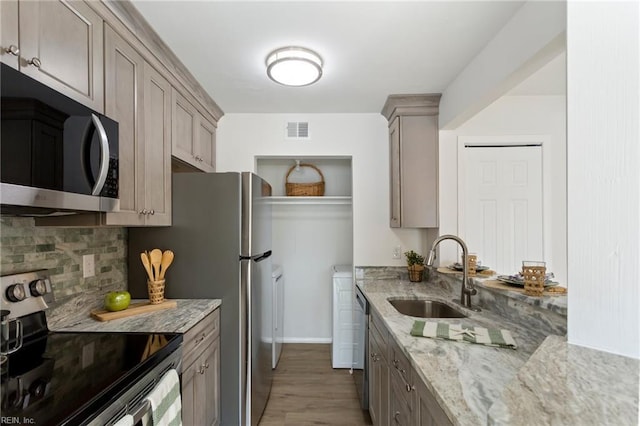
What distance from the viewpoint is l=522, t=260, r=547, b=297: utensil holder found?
1.57 m

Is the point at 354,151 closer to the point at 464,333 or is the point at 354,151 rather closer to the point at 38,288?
the point at 464,333

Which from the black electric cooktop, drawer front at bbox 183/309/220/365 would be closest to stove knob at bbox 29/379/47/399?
the black electric cooktop

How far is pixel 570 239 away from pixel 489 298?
1.18m

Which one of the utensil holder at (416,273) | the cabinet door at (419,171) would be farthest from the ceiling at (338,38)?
the utensil holder at (416,273)

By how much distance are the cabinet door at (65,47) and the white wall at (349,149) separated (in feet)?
5.27

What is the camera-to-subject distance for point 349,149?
3.02m

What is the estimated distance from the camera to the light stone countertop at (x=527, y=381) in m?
0.58

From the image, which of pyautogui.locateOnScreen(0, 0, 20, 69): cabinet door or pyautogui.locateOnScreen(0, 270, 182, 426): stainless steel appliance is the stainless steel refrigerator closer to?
pyautogui.locateOnScreen(0, 270, 182, 426): stainless steel appliance

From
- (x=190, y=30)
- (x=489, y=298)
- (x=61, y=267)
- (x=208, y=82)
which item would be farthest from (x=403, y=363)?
(x=208, y=82)

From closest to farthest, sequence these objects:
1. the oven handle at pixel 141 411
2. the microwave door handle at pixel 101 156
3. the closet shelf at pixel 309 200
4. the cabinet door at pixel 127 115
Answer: the oven handle at pixel 141 411 → the microwave door handle at pixel 101 156 → the cabinet door at pixel 127 115 → the closet shelf at pixel 309 200

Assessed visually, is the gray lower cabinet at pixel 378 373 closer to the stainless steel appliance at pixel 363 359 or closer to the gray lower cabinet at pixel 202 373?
the stainless steel appliance at pixel 363 359

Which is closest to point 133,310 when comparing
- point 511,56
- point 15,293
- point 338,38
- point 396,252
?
point 15,293

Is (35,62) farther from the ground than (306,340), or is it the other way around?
(35,62)

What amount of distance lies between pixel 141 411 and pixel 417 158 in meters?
2.48
